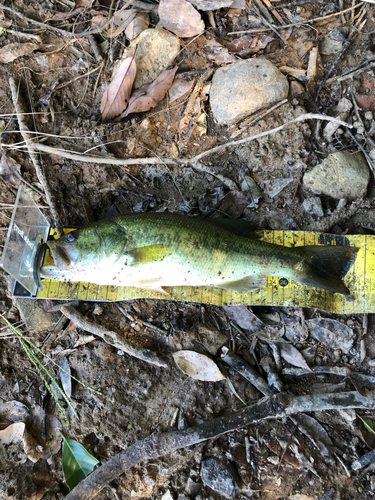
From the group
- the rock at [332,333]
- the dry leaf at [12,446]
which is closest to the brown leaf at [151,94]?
the rock at [332,333]

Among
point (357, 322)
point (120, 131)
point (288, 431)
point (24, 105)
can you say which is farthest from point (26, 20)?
point (288, 431)

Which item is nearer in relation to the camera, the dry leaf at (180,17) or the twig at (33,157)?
the twig at (33,157)

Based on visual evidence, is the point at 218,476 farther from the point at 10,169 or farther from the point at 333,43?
the point at 333,43

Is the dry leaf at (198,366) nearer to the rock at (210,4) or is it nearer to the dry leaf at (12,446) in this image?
the dry leaf at (12,446)

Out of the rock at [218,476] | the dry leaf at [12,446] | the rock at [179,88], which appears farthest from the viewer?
the rock at [179,88]

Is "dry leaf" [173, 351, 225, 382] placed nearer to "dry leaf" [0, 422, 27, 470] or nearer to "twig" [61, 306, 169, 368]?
"twig" [61, 306, 169, 368]

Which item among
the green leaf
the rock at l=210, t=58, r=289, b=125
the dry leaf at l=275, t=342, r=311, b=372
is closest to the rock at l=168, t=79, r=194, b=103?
Answer: the rock at l=210, t=58, r=289, b=125
